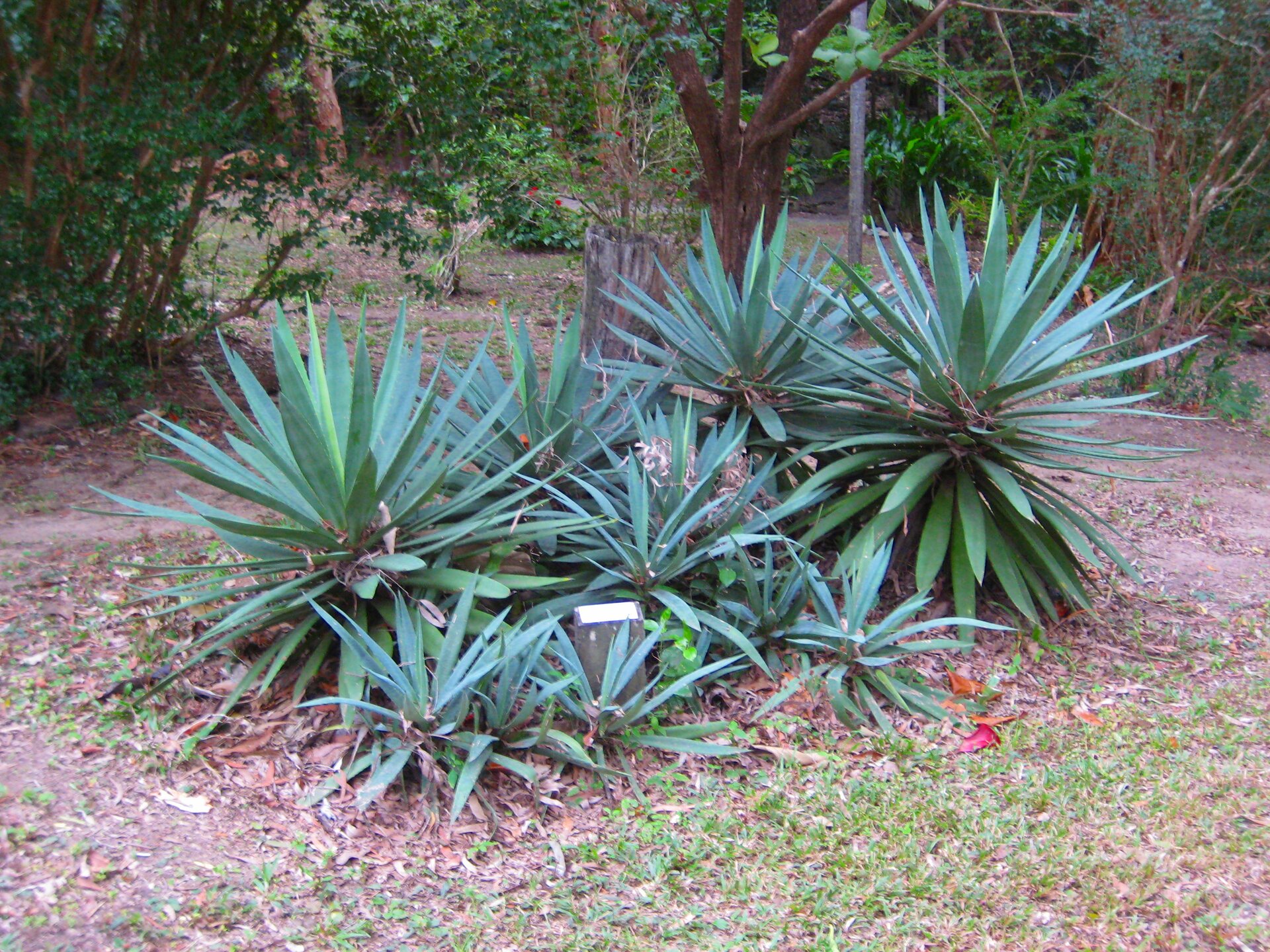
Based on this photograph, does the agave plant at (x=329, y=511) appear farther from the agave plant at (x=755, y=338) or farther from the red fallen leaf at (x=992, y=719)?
the red fallen leaf at (x=992, y=719)

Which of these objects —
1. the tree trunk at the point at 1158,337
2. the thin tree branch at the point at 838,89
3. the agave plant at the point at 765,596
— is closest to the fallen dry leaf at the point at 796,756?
the agave plant at the point at 765,596

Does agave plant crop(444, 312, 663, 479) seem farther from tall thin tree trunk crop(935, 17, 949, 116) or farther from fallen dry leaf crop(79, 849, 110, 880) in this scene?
tall thin tree trunk crop(935, 17, 949, 116)

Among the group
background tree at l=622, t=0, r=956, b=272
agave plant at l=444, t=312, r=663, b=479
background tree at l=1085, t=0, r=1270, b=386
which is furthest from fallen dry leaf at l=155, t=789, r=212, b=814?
background tree at l=1085, t=0, r=1270, b=386

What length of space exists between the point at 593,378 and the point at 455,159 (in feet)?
9.45

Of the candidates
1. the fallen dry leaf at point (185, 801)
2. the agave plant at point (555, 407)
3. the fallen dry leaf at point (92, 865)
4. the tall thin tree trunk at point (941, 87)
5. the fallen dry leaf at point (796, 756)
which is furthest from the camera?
the tall thin tree trunk at point (941, 87)

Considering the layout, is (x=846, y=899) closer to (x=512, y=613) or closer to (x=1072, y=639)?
(x=512, y=613)

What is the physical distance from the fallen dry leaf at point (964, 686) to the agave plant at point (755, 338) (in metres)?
1.24

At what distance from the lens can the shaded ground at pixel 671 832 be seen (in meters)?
2.79

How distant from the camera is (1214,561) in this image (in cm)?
554

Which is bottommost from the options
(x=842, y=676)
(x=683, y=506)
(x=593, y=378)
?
(x=842, y=676)

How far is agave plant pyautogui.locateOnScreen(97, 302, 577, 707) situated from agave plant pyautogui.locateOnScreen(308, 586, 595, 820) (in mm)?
176

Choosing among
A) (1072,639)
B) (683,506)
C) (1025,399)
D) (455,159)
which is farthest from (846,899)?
(455,159)

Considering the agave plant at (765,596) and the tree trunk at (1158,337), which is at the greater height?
the tree trunk at (1158,337)

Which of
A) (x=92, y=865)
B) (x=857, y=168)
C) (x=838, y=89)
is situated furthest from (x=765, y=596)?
(x=857, y=168)
